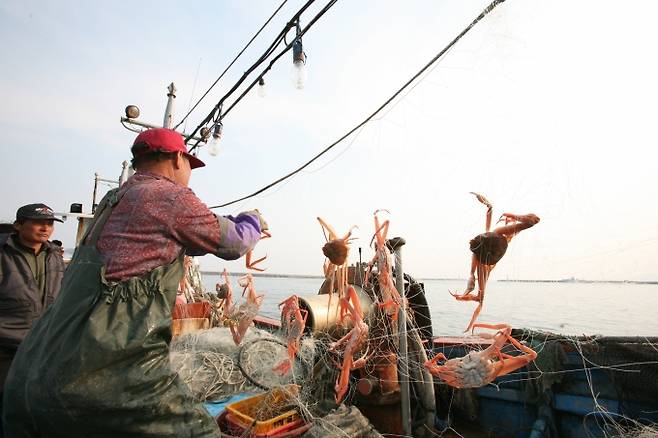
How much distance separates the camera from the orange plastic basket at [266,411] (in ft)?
12.2

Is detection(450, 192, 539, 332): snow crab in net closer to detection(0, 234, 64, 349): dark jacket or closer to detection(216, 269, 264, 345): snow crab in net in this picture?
detection(216, 269, 264, 345): snow crab in net

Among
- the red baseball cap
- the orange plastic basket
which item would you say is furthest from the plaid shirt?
the orange plastic basket

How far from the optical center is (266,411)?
4.29 m

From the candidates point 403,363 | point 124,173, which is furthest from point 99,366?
point 124,173

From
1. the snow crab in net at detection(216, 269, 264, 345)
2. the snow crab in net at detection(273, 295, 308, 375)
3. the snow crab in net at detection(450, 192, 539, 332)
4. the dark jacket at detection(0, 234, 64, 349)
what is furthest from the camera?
the snow crab in net at detection(216, 269, 264, 345)

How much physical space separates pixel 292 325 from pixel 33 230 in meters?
3.25

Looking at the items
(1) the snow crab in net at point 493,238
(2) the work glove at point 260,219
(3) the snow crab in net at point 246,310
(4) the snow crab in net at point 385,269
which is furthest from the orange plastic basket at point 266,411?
(1) the snow crab in net at point 493,238

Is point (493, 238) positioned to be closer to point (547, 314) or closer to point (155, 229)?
point (155, 229)

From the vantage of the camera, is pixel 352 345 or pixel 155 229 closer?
pixel 155 229

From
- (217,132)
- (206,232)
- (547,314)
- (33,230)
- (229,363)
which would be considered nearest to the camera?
(206,232)

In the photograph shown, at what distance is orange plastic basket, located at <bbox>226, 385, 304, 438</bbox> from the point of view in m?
3.73

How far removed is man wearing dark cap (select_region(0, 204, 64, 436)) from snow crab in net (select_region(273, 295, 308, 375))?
2776 millimetres

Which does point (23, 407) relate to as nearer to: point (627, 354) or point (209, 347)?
point (209, 347)

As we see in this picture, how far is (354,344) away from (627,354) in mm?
2891
